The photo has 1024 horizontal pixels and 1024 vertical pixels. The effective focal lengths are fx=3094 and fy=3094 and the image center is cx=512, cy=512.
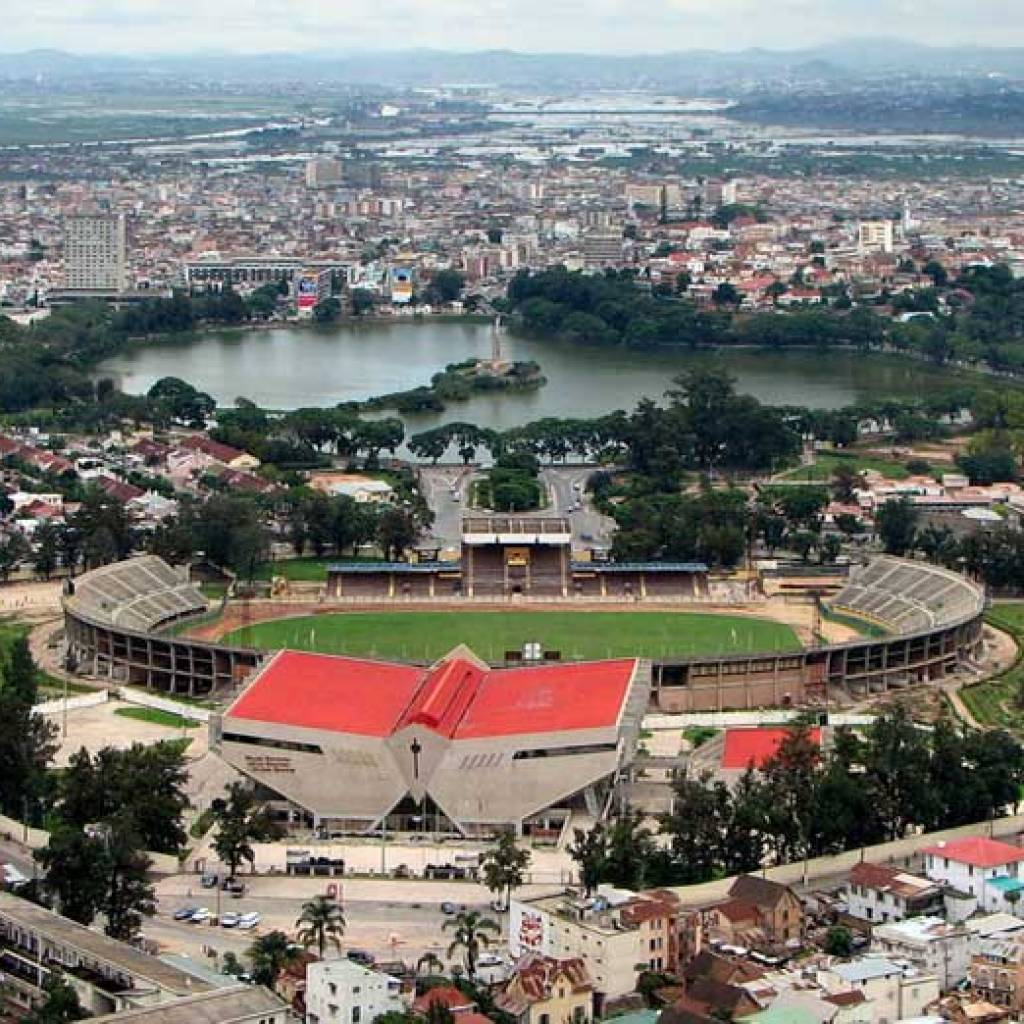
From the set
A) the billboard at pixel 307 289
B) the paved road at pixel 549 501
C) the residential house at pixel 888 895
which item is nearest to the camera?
the residential house at pixel 888 895

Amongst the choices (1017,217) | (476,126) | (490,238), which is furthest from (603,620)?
(476,126)

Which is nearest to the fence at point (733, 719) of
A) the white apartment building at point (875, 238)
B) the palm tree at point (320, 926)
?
the palm tree at point (320, 926)

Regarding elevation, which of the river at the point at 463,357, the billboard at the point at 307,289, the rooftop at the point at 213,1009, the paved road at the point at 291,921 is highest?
the rooftop at the point at 213,1009

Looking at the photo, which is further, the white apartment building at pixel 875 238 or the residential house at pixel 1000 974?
the white apartment building at pixel 875 238

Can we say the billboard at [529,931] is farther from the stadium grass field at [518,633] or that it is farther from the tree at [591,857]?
the stadium grass field at [518,633]

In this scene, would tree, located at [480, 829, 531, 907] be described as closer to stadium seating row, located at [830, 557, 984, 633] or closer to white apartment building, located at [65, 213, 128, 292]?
stadium seating row, located at [830, 557, 984, 633]

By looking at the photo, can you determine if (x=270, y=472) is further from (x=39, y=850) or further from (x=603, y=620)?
(x=39, y=850)
